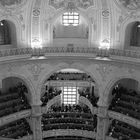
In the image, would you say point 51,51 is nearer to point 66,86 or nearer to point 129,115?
point 66,86

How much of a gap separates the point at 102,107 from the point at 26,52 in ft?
32.5

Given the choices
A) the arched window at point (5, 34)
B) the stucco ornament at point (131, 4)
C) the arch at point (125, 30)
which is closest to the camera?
the stucco ornament at point (131, 4)

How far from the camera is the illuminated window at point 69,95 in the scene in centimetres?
2825

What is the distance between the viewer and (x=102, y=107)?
73.2 ft

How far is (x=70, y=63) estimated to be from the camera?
870 inches

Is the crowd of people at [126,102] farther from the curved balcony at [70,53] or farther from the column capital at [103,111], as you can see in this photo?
the curved balcony at [70,53]

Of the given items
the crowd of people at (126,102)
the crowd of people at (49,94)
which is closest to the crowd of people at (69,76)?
the crowd of people at (49,94)

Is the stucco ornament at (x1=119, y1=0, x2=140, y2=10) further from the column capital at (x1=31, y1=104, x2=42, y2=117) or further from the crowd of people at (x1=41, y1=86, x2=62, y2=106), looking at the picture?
the column capital at (x1=31, y1=104, x2=42, y2=117)

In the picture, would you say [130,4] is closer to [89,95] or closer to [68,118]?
[89,95]

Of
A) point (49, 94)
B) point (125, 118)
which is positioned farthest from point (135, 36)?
point (49, 94)

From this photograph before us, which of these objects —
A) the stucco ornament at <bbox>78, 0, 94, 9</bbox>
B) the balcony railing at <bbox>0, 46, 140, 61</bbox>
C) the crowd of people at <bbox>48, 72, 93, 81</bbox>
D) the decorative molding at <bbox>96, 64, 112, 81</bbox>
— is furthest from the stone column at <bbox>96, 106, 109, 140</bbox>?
the stucco ornament at <bbox>78, 0, 94, 9</bbox>

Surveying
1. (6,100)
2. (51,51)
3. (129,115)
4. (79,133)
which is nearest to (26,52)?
(51,51)

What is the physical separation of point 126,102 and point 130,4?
10.0m

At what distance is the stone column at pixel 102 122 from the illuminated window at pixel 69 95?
634 cm
